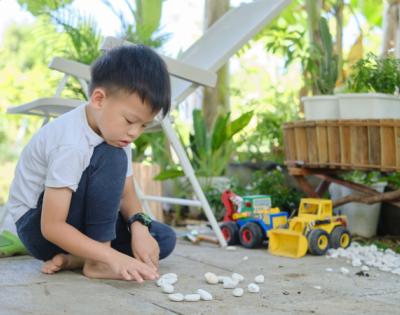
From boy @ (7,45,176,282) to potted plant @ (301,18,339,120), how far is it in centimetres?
127

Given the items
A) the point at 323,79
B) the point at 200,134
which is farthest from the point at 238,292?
the point at 200,134

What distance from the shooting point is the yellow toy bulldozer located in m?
2.46

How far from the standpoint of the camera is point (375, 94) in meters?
2.64

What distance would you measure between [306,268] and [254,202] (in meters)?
0.62

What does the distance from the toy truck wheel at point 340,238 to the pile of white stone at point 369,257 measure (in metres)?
0.03

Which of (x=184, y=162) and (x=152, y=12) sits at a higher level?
(x=152, y=12)

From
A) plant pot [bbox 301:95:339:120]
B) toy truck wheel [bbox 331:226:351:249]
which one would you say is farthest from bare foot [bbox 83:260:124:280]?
plant pot [bbox 301:95:339:120]

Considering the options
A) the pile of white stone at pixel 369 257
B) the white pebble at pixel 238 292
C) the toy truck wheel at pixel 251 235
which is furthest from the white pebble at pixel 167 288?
the toy truck wheel at pixel 251 235

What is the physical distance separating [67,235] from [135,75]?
0.48 meters

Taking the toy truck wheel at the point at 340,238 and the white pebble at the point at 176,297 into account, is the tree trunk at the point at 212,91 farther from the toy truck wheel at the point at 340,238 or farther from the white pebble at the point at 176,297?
the white pebble at the point at 176,297

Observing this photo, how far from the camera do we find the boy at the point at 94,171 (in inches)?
68.0

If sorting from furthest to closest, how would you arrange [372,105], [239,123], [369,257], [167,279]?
[239,123]
[372,105]
[369,257]
[167,279]

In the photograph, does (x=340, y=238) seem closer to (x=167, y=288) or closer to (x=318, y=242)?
(x=318, y=242)

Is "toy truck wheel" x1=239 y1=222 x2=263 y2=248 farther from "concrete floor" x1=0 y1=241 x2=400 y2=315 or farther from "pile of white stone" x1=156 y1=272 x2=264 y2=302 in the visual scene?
"pile of white stone" x1=156 y1=272 x2=264 y2=302
